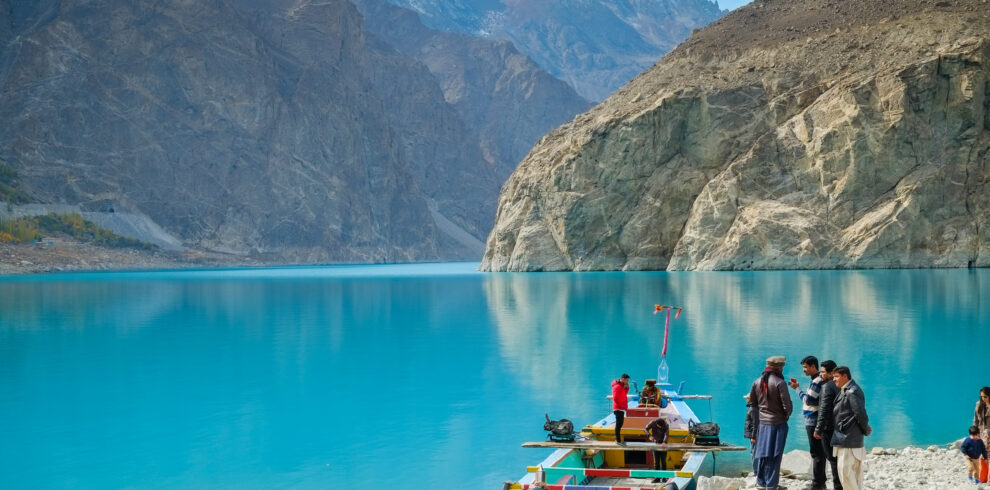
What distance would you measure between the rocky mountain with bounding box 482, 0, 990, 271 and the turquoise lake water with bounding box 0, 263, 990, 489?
3701cm

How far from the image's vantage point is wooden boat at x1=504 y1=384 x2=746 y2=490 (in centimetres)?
1418

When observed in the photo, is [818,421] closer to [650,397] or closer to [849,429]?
[849,429]

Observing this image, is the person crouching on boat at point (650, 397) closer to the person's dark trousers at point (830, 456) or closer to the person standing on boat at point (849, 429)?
the person's dark trousers at point (830, 456)

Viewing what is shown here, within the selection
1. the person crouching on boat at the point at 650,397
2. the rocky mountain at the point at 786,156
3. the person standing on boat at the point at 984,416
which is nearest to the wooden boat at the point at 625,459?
the person crouching on boat at the point at 650,397

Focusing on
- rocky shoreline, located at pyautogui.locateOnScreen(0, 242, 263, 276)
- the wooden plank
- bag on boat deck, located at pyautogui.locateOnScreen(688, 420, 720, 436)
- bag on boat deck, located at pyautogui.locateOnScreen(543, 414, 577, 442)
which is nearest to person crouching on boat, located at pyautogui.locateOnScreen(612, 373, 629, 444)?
the wooden plank

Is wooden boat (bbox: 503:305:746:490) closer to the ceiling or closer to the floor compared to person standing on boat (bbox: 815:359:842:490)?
closer to the floor

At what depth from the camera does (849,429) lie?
12422 millimetres

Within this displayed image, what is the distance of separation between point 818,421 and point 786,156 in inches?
3682

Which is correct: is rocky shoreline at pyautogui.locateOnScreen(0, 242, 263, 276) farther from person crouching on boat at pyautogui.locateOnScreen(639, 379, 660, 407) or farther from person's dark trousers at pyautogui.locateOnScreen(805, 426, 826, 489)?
person's dark trousers at pyautogui.locateOnScreen(805, 426, 826, 489)

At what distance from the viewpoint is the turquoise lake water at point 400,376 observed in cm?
1886

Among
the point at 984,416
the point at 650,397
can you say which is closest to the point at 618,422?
the point at 650,397

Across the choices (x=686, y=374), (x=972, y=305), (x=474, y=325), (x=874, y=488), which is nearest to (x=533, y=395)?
(x=686, y=374)

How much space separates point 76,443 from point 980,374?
23.1 metres

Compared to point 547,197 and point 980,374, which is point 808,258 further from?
point 980,374
